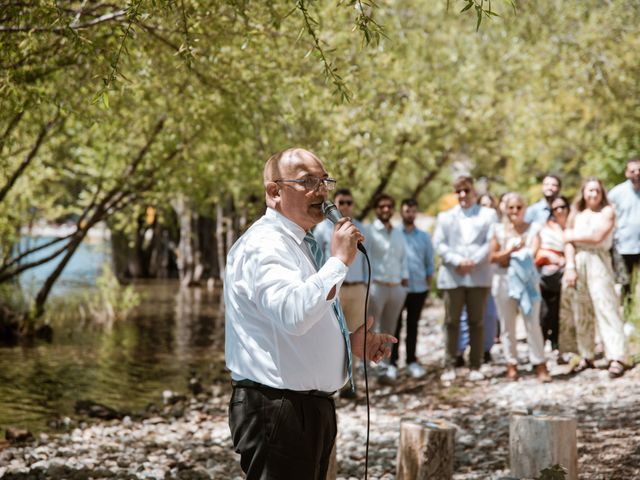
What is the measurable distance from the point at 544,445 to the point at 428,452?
0.83 meters

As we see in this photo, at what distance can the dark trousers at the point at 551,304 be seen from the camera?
1086 centimetres

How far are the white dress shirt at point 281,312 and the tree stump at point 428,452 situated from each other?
7.74 feet

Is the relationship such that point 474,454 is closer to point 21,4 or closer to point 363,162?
point 21,4

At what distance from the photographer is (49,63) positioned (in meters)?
8.76

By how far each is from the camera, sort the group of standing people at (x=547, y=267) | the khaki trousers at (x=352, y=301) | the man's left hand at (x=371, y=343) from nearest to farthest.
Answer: the man's left hand at (x=371, y=343) → the group of standing people at (x=547, y=267) → the khaki trousers at (x=352, y=301)

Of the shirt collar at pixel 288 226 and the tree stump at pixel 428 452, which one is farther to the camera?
the tree stump at pixel 428 452

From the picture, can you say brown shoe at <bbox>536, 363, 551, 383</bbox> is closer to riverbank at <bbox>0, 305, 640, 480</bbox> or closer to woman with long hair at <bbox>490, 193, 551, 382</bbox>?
woman with long hair at <bbox>490, 193, 551, 382</bbox>

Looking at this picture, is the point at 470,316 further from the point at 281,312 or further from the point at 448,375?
the point at 281,312

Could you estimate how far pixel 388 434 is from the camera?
335 inches

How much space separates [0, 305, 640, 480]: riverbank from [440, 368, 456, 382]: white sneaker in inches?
4.0

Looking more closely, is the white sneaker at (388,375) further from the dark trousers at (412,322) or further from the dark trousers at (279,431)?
the dark trousers at (279,431)

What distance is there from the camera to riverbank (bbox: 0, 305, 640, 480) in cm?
712

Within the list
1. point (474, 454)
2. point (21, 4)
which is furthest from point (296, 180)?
point (474, 454)

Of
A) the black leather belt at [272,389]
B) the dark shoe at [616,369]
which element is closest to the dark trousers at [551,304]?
the dark shoe at [616,369]
